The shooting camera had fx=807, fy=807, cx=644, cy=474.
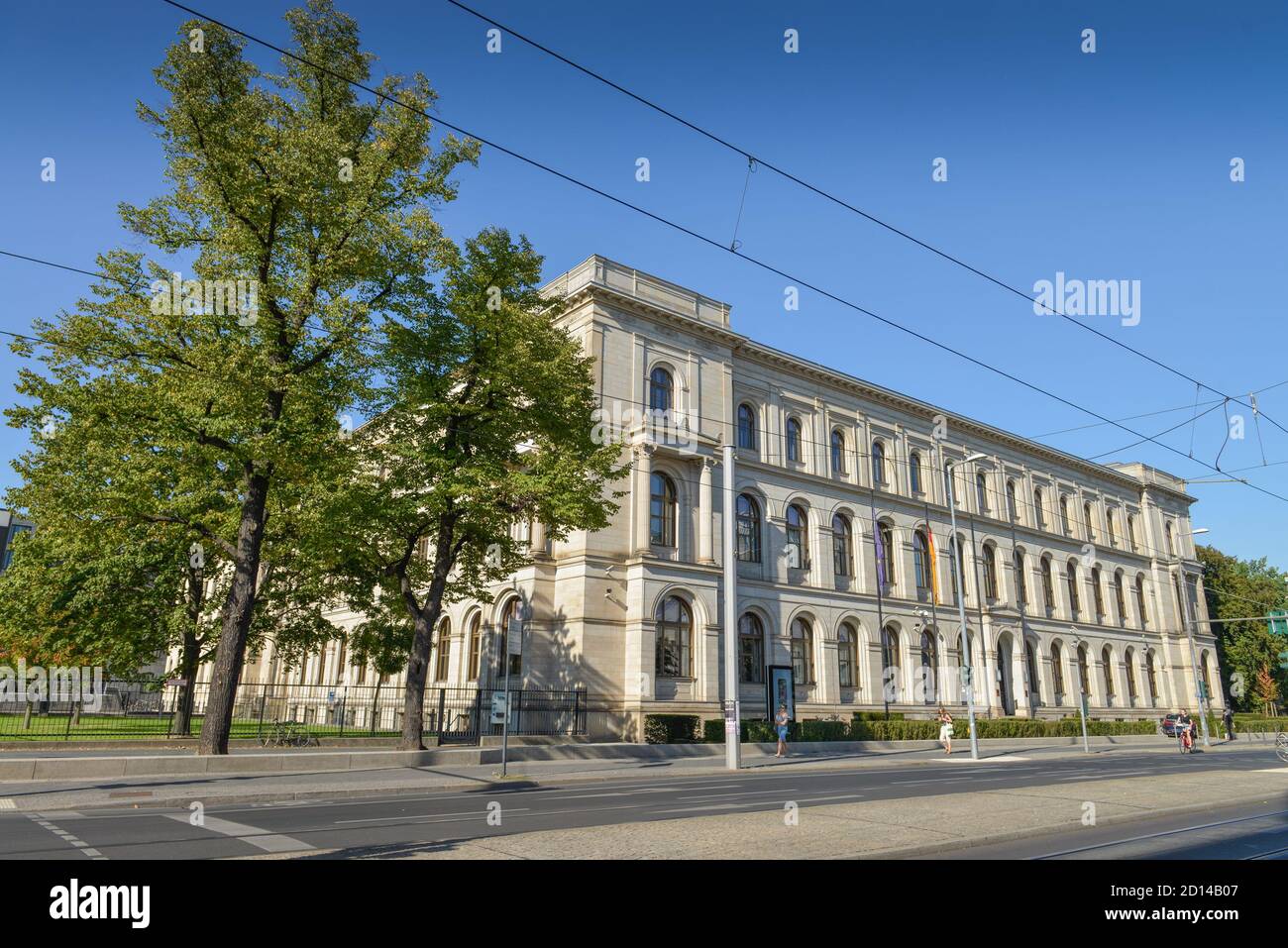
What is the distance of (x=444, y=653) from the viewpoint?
128 feet

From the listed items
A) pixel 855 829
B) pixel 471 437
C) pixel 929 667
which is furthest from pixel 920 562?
pixel 855 829

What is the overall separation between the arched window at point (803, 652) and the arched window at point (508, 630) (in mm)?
12970

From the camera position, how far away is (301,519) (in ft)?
70.1

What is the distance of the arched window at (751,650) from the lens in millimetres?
35562

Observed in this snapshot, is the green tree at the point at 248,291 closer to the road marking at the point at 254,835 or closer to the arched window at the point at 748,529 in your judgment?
the road marking at the point at 254,835

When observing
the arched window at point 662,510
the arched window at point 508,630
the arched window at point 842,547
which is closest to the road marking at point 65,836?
the arched window at point 508,630

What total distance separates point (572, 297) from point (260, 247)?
15.1 meters

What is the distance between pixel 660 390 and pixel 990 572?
27515mm

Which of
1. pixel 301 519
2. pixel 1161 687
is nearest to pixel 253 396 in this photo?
pixel 301 519

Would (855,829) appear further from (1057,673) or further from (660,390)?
(1057,673)

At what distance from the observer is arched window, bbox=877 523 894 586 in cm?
4322

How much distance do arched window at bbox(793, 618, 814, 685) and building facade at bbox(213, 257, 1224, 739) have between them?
0.09 metres

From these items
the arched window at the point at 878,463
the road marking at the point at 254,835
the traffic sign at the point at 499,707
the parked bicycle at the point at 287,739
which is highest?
the arched window at the point at 878,463

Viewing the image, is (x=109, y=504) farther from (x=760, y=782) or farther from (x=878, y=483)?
(x=878, y=483)
